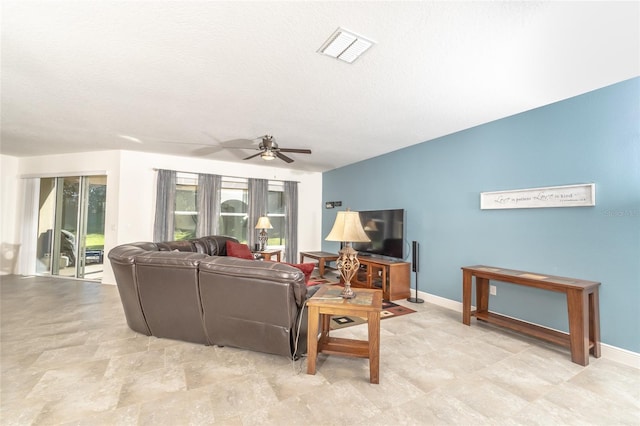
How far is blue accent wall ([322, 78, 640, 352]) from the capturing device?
8.09ft

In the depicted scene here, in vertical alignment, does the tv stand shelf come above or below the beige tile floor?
above

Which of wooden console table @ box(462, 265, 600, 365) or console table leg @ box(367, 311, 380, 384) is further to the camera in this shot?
wooden console table @ box(462, 265, 600, 365)

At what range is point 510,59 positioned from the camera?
7.13ft

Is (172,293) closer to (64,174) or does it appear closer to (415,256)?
(415,256)

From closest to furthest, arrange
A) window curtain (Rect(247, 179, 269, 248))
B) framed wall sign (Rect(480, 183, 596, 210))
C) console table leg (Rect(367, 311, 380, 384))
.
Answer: console table leg (Rect(367, 311, 380, 384)) < framed wall sign (Rect(480, 183, 596, 210)) < window curtain (Rect(247, 179, 269, 248))

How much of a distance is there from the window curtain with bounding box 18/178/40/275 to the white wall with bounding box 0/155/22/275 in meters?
0.16

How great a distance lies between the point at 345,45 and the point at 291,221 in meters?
4.98

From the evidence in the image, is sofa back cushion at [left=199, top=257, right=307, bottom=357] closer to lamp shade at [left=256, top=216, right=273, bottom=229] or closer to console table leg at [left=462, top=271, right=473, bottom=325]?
console table leg at [left=462, top=271, right=473, bottom=325]

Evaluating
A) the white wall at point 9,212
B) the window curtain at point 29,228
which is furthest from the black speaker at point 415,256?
the white wall at point 9,212

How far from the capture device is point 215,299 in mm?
2422

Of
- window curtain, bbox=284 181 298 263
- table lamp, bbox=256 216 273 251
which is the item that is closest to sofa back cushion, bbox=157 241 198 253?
table lamp, bbox=256 216 273 251

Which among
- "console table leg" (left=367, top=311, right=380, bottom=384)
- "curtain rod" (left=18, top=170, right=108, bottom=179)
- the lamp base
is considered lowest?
"console table leg" (left=367, top=311, right=380, bottom=384)

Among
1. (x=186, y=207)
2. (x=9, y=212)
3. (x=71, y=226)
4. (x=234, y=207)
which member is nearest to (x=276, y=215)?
(x=234, y=207)

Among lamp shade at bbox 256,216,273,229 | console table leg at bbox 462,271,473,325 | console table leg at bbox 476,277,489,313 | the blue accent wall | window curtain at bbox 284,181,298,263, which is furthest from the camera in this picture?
window curtain at bbox 284,181,298,263
